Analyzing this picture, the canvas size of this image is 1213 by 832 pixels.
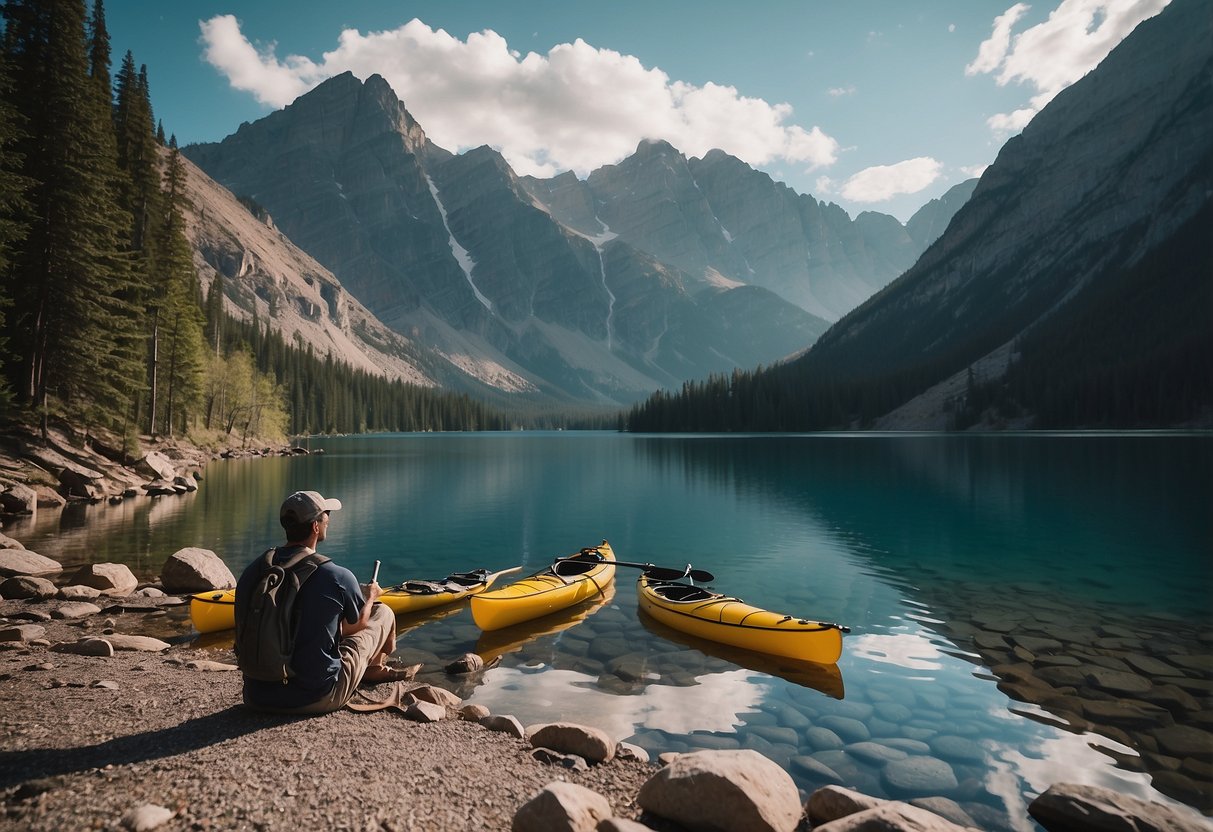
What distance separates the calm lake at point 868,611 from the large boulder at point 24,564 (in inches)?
104

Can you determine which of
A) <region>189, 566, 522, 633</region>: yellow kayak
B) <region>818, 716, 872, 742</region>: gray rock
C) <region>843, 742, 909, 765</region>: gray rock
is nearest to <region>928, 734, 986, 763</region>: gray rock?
<region>843, 742, 909, 765</region>: gray rock

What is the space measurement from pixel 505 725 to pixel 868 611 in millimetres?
13289

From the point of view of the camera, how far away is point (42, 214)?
33.7 metres

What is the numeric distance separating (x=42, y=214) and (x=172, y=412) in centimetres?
A: 3110

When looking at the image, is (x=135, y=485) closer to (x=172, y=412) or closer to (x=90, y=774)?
(x=172, y=412)

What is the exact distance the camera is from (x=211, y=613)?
611 inches

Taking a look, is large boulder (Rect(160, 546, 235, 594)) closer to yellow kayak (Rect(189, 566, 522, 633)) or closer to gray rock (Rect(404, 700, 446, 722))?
yellow kayak (Rect(189, 566, 522, 633))

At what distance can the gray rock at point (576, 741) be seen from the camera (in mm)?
9023

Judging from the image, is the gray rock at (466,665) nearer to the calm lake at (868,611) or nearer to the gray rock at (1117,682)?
the calm lake at (868,611)

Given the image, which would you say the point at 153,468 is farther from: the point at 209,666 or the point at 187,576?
the point at 209,666

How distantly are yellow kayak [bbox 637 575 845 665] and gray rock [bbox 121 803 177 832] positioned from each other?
12.0 meters

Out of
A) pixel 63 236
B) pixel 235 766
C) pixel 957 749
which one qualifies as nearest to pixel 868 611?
pixel 957 749

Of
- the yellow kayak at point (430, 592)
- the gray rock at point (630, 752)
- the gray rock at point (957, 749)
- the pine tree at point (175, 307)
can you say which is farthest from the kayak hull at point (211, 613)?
the pine tree at point (175, 307)

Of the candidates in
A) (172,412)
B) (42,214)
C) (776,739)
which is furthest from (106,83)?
(776,739)
